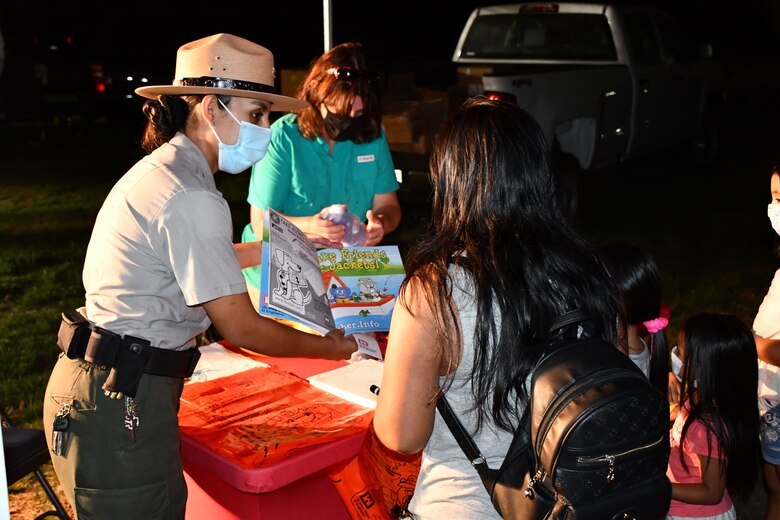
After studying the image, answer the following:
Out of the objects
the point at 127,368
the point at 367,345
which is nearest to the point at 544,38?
the point at 367,345

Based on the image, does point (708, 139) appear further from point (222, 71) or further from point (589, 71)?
point (222, 71)

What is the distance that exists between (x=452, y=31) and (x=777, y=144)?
1611 cm

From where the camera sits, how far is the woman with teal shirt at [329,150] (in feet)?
11.6

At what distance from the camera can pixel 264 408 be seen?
8.71ft

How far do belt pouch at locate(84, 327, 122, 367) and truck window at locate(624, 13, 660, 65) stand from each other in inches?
326

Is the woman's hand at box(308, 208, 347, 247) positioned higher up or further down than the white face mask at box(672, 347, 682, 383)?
higher up

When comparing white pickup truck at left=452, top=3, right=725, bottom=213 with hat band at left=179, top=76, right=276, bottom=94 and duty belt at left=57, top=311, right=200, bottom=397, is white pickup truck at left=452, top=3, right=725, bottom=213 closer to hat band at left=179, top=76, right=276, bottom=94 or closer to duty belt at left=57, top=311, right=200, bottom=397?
hat band at left=179, top=76, right=276, bottom=94

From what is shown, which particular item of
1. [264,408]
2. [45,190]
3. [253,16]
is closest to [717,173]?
[45,190]

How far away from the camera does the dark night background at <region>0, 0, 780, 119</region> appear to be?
15.9 meters

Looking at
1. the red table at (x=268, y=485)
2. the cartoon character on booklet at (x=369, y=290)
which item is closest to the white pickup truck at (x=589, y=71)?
the cartoon character on booklet at (x=369, y=290)

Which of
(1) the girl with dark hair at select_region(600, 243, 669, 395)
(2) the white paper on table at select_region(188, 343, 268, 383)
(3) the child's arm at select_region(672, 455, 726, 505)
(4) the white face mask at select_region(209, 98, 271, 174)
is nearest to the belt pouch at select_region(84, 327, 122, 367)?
(4) the white face mask at select_region(209, 98, 271, 174)

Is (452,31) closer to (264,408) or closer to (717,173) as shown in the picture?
(717,173)

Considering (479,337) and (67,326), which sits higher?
(479,337)

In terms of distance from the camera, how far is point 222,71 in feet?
7.79
